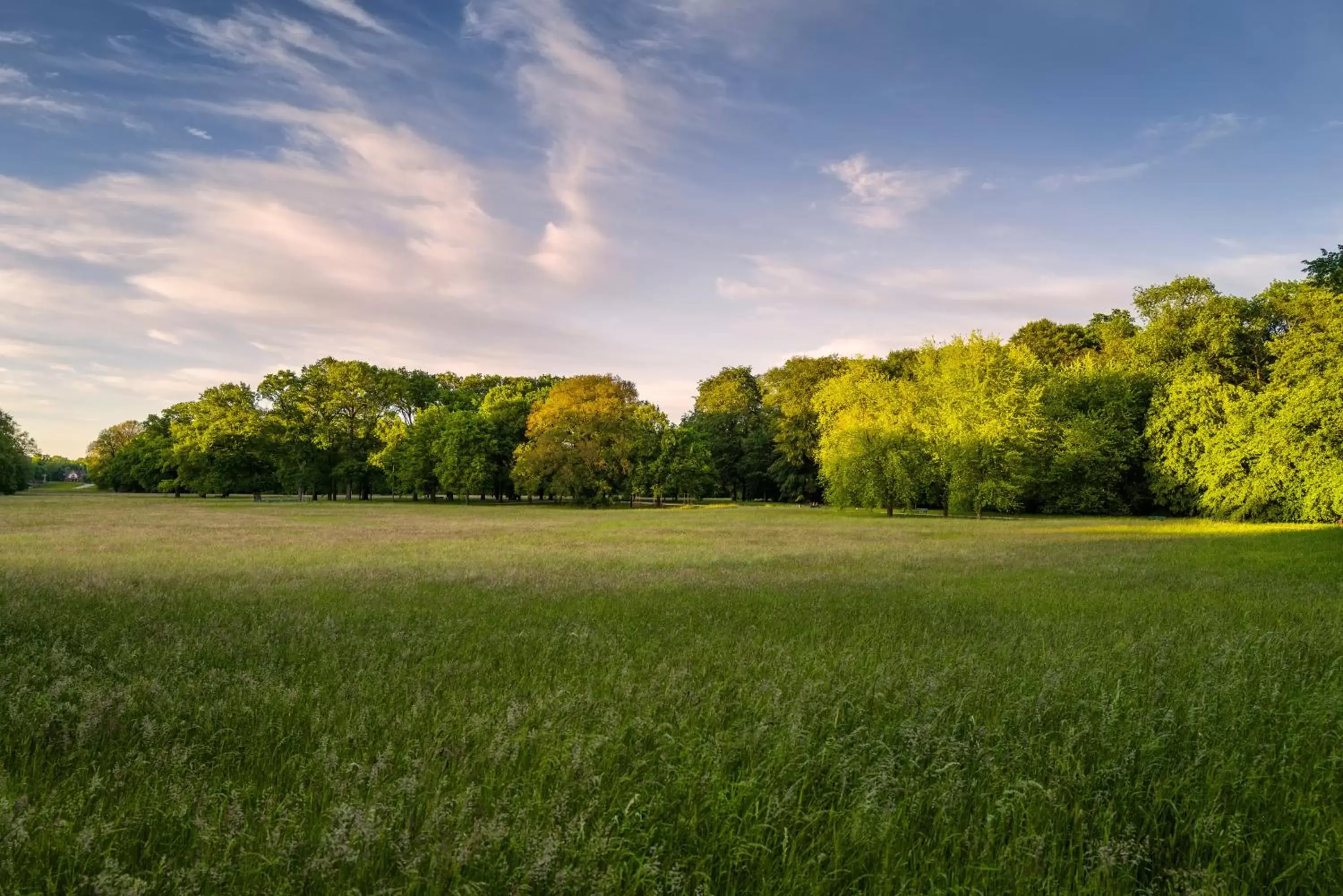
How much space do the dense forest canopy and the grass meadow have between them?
25.0 metres

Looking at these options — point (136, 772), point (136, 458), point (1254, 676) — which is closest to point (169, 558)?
point (136, 772)

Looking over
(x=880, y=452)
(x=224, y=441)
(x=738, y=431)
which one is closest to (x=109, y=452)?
(x=224, y=441)

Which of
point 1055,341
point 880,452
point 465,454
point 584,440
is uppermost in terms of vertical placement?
point 1055,341

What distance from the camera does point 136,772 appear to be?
13.9ft

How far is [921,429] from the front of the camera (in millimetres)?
57688

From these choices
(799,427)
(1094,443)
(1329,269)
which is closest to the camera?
(1329,269)

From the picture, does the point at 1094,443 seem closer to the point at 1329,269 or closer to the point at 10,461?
the point at 1329,269

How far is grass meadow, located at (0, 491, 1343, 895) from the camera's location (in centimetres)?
338

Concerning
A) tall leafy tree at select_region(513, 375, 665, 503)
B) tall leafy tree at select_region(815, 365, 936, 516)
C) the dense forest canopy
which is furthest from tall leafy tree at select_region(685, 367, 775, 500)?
tall leafy tree at select_region(815, 365, 936, 516)

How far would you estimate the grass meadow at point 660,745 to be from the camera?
3.38 metres

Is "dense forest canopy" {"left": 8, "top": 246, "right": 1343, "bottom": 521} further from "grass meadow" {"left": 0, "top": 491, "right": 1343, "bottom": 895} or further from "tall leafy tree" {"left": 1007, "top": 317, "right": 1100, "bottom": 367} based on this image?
"grass meadow" {"left": 0, "top": 491, "right": 1343, "bottom": 895}

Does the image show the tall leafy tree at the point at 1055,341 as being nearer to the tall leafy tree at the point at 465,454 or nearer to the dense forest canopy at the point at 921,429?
the dense forest canopy at the point at 921,429

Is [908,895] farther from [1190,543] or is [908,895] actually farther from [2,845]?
[1190,543]

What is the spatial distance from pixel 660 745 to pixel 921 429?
56942mm
